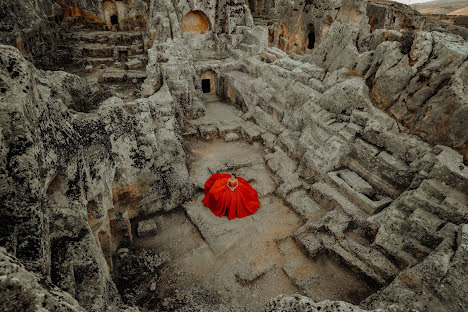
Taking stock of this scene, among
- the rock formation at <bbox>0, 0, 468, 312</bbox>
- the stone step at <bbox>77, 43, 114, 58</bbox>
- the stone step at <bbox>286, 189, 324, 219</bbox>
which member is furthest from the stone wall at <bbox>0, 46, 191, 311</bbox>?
the stone step at <bbox>77, 43, 114, 58</bbox>

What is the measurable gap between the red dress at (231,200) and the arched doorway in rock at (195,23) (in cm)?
1108

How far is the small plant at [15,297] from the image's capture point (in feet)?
5.52

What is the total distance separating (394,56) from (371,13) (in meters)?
18.5

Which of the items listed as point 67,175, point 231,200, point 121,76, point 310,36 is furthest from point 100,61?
point 310,36

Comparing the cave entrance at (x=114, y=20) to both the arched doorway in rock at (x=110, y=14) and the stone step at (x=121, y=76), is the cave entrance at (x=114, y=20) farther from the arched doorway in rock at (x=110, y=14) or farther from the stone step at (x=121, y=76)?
the stone step at (x=121, y=76)

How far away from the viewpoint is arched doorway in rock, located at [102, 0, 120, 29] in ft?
56.6

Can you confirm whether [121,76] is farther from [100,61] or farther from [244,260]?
[244,260]

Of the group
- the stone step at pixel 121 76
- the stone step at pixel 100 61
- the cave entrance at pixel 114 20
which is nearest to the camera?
the stone step at pixel 121 76

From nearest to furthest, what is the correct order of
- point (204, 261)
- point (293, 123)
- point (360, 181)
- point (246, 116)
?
1. point (204, 261)
2. point (360, 181)
3. point (293, 123)
4. point (246, 116)

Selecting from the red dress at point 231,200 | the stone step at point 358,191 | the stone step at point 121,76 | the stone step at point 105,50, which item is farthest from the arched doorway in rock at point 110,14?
the stone step at point 358,191

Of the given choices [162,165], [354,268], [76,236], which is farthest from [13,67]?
[354,268]

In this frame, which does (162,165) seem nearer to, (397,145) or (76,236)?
(76,236)

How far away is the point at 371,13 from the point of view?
22891 millimetres

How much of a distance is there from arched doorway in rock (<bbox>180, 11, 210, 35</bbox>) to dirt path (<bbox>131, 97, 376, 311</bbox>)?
1052 cm
